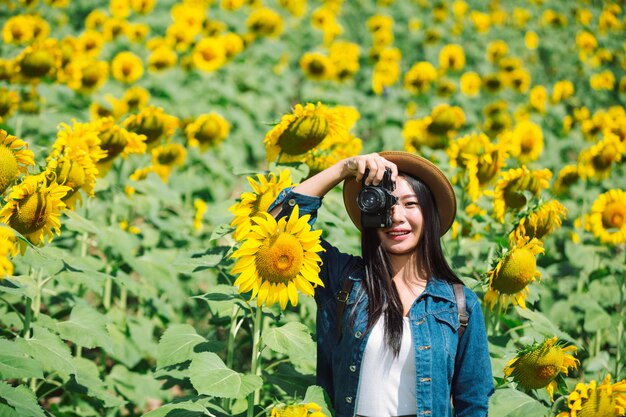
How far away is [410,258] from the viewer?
Answer: 7.94ft

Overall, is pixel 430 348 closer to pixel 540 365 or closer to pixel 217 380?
pixel 540 365

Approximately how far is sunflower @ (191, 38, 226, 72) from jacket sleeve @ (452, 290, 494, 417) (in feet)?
15.5

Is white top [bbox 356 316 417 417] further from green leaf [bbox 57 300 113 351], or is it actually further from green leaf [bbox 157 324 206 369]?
green leaf [bbox 57 300 113 351]

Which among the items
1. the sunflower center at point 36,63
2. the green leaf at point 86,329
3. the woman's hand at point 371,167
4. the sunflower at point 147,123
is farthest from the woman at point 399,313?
the sunflower center at point 36,63

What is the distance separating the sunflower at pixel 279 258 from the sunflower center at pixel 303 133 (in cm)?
72

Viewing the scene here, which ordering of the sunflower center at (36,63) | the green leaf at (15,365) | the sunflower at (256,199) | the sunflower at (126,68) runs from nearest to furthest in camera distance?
the green leaf at (15,365) → the sunflower at (256,199) → the sunflower center at (36,63) → the sunflower at (126,68)

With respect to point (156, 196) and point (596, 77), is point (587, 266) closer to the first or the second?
point (156, 196)

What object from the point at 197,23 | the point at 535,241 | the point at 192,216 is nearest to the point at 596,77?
the point at 197,23

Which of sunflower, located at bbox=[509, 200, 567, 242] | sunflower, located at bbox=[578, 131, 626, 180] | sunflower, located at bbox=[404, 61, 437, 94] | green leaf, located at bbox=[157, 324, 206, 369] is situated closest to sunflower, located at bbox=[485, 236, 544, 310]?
sunflower, located at bbox=[509, 200, 567, 242]

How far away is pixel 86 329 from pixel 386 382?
46.0 inches

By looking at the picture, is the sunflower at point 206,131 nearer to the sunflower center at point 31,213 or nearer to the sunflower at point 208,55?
the sunflower at point 208,55

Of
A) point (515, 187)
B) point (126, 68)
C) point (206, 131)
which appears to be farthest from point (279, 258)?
point (126, 68)

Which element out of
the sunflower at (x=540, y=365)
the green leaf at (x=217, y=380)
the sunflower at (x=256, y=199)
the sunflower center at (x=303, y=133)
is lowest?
the green leaf at (x=217, y=380)

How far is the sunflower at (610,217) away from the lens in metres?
3.71
